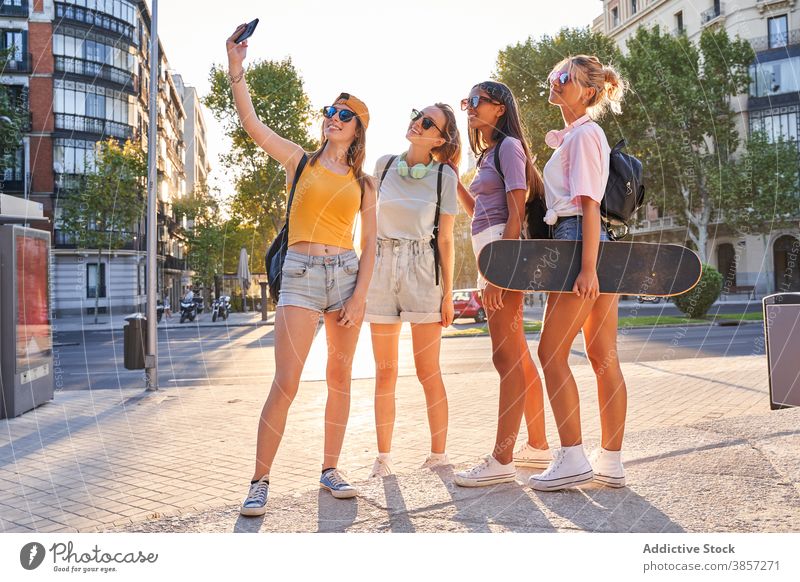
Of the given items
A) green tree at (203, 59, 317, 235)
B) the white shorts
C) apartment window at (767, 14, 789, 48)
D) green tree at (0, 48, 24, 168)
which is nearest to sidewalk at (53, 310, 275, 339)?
green tree at (0, 48, 24, 168)

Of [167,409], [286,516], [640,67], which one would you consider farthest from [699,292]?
[286,516]

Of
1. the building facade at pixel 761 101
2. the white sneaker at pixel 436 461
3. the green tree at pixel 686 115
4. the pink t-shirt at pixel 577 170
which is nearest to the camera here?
the pink t-shirt at pixel 577 170

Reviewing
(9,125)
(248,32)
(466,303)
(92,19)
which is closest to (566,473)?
(248,32)

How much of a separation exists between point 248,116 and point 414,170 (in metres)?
0.90

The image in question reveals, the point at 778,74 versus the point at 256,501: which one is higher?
the point at 778,74

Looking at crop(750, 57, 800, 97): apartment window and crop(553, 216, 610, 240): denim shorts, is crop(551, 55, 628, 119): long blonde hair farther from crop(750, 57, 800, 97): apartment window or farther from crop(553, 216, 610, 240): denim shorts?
crop(750, 57, 800, 97): apartment window

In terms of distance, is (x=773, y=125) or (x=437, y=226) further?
(x=773, y=125)

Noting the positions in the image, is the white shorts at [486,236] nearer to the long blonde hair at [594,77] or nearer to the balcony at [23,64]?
the long blonde hair at [594,77]

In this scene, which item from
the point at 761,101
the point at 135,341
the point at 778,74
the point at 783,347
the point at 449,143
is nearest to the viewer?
the point at 449,143

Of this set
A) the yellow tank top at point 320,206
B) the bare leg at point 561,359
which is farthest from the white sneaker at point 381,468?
the yellow tank top at point 320,206

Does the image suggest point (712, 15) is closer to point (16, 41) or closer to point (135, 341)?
point (135, 341)

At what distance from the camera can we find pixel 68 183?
21266 mm

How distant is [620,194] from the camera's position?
3.29m

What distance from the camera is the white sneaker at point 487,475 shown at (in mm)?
3377
